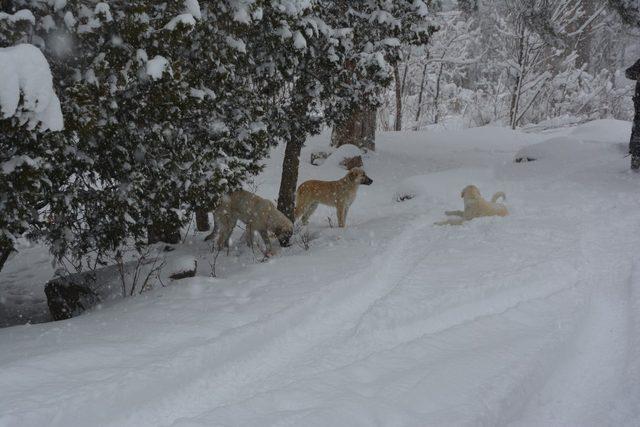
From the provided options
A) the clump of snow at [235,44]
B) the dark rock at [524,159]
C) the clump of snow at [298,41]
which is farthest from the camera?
the dark rock at [524,159]

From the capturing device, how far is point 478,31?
24812 mm

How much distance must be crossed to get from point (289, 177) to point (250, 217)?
105 cm

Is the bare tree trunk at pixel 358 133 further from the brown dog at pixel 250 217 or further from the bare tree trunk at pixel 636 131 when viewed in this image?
the bare tree trunk at pixel 636 131

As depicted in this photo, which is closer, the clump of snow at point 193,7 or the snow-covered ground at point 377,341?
the snow-covered ground at point 377,341

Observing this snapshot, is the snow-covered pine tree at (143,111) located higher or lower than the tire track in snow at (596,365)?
higher

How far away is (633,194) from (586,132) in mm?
7860

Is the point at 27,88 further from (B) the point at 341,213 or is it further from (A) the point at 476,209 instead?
(B) the point at 341,213

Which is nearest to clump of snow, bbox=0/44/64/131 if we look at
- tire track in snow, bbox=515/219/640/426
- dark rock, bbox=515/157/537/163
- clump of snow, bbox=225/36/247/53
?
clump of snow, bbox=225/36/247/53

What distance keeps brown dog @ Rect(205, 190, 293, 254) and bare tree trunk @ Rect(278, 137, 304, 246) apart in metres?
0.31

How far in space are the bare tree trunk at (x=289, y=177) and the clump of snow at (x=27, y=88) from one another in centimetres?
512

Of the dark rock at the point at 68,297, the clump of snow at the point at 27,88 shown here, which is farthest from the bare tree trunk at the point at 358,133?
the clump of snow at the point at 27,88

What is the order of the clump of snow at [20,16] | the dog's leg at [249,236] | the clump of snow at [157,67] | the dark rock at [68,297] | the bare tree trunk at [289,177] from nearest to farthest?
A: the clump of snow at [20,16], the clump of snow at [157,67], the dark rock at [68,297], the bare tree trunk at [289,177], the dog's leg at [249,236]

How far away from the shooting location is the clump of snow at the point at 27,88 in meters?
3.25

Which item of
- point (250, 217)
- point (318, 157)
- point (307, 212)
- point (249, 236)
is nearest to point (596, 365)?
point (250, 217)
